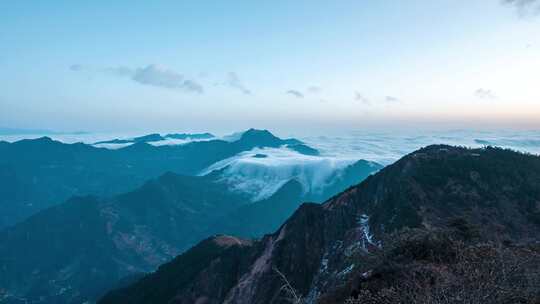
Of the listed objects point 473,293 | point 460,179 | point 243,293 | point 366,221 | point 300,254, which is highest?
point 473,293

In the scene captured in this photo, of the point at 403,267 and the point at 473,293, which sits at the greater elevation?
the point at 473,293

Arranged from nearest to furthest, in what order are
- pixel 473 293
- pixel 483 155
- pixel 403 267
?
pixel 473 293 → pixel 403 267 → pixel 483 155

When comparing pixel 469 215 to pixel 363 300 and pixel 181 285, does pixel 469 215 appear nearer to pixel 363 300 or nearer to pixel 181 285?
pixel 363 300

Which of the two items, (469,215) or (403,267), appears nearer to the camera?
(403,267)

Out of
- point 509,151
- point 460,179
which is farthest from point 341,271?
point 509,151

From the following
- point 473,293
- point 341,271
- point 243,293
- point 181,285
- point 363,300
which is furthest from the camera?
point 181,285

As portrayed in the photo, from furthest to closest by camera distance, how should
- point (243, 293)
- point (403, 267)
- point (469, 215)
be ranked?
point (243, 293)
point (469, 215)
point (403, 267)

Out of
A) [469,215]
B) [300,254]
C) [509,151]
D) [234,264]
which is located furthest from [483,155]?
[234,264]

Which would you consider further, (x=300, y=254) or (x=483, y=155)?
(x=483, y=155)

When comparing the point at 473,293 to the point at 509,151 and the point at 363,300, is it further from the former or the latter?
the point at 509,151
